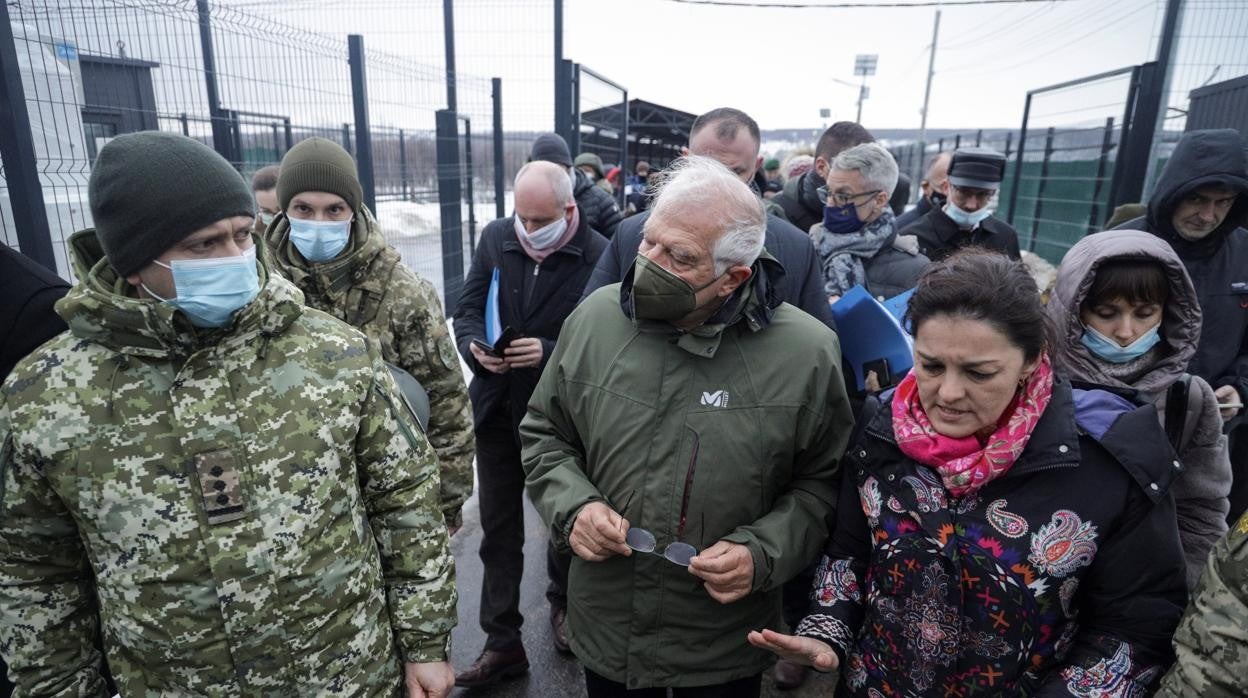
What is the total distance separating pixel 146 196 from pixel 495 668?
2305 millimetres

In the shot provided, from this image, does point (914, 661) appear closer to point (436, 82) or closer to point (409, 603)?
point (409, 603)

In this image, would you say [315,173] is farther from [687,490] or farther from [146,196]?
[687,490]

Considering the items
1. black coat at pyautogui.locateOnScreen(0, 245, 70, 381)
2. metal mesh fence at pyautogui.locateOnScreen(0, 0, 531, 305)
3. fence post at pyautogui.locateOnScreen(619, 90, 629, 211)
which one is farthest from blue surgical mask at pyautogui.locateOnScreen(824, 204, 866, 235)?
fence post at pyautogui.locateOnScreen(619, 90, 629, 211)

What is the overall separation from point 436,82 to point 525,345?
424 cm

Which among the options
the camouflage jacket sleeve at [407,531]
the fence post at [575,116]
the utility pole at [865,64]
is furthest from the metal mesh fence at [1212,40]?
the utility pole at [865,64]

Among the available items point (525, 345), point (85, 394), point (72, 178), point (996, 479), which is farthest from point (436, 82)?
point (996, 479)

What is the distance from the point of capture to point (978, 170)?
3.42 m

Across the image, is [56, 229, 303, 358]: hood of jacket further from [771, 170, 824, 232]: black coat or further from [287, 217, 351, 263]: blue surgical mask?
[771, 170, 824, 232]: black coat

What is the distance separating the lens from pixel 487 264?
3.11 meters

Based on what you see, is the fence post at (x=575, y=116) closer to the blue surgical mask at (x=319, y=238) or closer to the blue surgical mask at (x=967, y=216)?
the blue surgical mask at (x=967, y=216)

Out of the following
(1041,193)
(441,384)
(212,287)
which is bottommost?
(441,384)

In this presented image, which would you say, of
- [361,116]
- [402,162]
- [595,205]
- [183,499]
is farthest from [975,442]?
[402,162]

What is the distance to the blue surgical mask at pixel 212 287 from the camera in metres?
1.38

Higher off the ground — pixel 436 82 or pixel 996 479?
pixel 436 82
